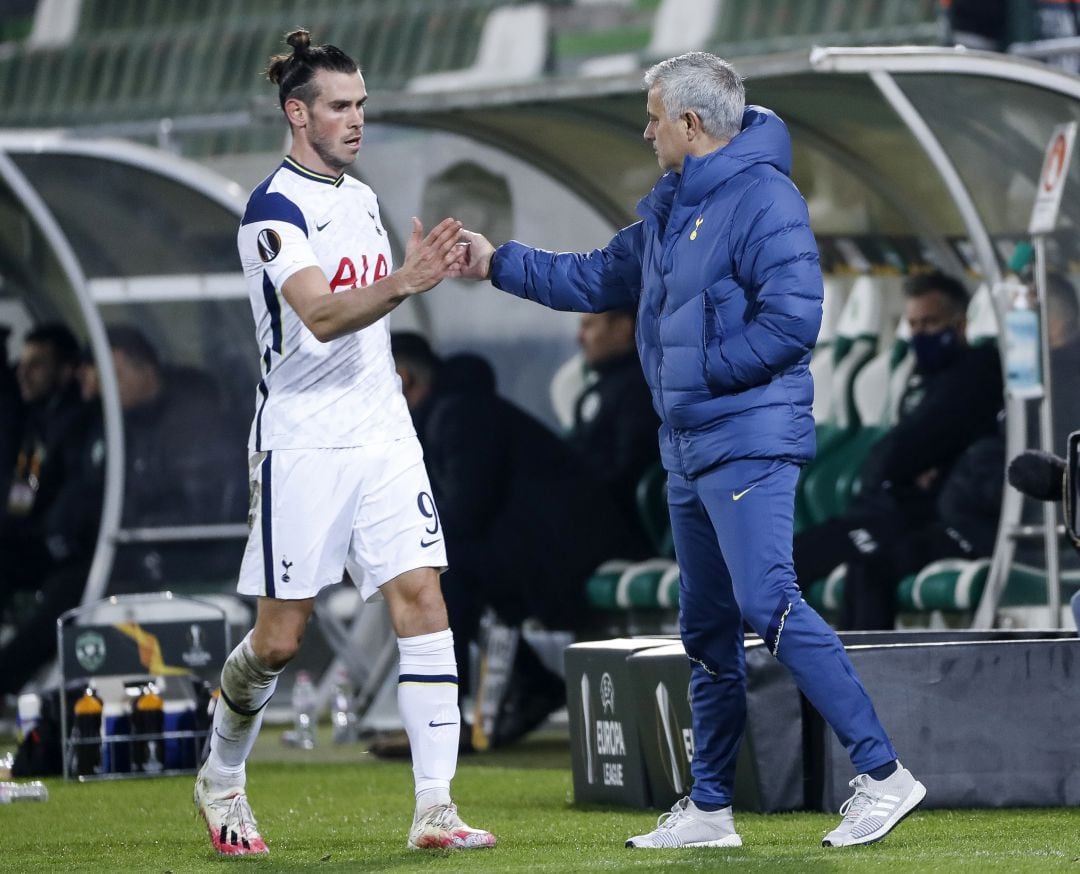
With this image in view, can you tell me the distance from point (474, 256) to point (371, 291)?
49 cm

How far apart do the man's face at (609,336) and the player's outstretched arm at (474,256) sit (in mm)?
4400

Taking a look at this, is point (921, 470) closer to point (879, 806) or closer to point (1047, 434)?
point (1047, 434)

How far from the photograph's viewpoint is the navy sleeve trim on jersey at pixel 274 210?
16.3ft

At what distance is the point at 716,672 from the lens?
4.94 m

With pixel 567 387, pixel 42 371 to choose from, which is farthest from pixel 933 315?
pixel 42 371

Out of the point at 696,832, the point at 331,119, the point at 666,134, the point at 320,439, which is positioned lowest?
the point at 696,832

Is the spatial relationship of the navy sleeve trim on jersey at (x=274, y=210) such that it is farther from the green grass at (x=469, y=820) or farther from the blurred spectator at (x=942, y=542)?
the blurred spectator at (x=942, y=542)

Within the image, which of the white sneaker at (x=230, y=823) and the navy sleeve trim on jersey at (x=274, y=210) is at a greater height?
the navy sleeve trim on jersey at (x=274, y=210)

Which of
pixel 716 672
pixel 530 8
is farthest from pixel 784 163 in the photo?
pixel 530 8

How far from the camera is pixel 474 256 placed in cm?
519

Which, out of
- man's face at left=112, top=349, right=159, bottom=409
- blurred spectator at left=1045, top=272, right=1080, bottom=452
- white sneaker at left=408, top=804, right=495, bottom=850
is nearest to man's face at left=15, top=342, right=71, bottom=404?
man's face at left=112, top=349, right=159, bottom=409

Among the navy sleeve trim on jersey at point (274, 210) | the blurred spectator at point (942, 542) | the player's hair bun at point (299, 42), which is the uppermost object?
the player's hair bun at point (299, 42)

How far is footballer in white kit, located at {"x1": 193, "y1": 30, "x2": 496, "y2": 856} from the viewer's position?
4980 millimetres

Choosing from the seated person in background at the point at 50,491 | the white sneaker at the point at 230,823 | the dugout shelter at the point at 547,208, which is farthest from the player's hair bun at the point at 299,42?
the seated person in background at the point at 50,491
